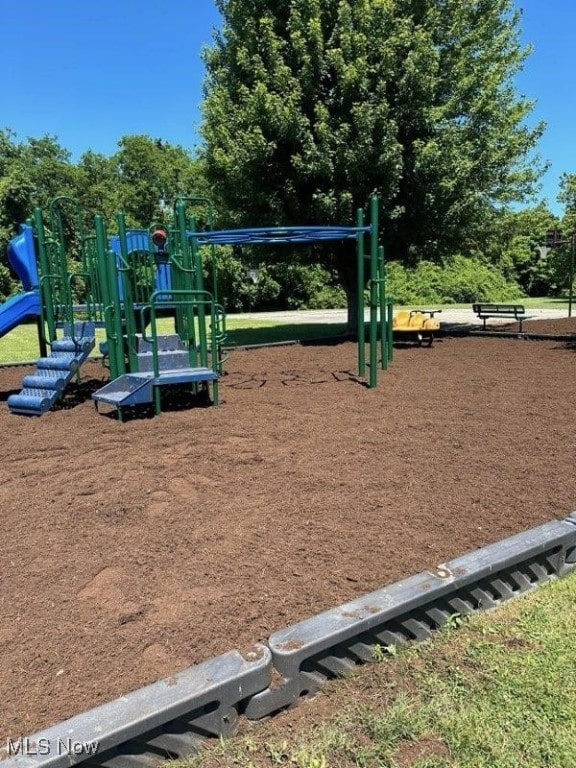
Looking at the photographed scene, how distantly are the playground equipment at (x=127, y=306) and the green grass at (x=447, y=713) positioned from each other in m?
4.55

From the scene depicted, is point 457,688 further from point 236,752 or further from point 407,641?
point 236,752

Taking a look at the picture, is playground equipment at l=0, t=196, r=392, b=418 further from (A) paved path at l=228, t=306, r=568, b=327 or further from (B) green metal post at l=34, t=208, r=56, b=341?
(A) paved path at l=228, t=306, r=568, b=327

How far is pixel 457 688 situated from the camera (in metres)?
2.11

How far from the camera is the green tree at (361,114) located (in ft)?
38.0

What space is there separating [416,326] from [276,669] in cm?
1149

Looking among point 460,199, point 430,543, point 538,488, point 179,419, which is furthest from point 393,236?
point 430,543

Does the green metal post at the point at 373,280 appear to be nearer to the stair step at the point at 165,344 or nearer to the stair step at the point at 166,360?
the stair step at the point at 166,360

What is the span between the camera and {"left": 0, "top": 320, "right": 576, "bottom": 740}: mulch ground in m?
2.37

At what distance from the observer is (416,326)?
42.4 feet

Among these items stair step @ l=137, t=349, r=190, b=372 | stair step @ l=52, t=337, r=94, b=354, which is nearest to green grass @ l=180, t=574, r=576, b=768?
stair step @ l=137, t=349, r=190, b=372

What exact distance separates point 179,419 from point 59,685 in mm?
4184

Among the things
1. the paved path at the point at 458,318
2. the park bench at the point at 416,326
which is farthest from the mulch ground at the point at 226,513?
the paved path at the point at 458,318

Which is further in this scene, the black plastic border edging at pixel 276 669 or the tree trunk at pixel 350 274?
the tree trunk at pixel 350 274

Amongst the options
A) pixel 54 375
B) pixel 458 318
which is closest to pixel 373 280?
pixel 54 375
